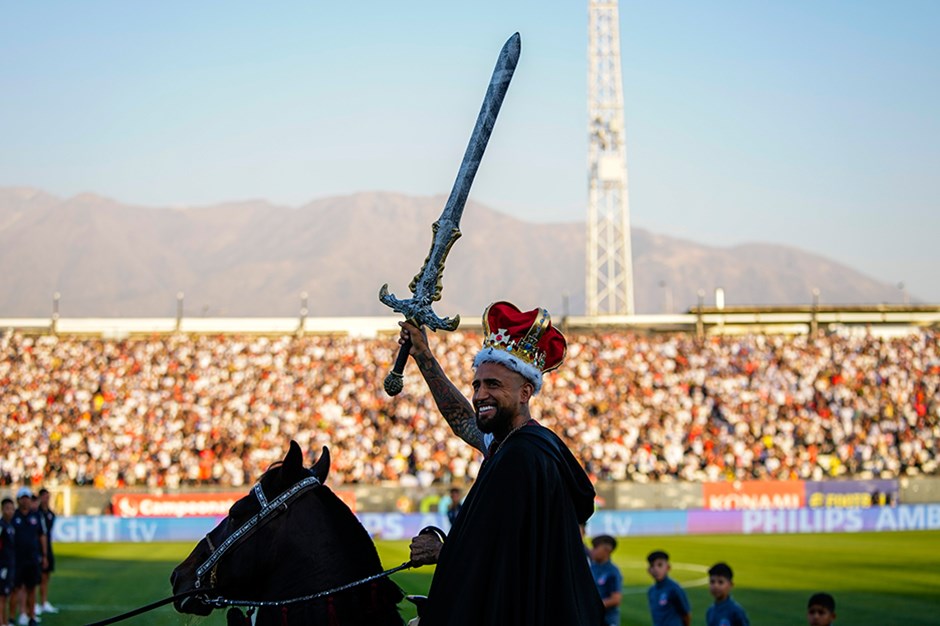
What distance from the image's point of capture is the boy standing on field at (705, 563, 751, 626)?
34.9ft

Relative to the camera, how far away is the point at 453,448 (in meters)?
36.7

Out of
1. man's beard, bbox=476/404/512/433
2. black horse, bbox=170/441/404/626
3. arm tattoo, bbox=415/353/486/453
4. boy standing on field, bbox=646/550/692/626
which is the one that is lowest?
boy standing on field, bbox=646/550/692/626

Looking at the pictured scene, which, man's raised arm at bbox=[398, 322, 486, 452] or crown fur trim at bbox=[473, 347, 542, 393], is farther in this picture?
man's raised arm at bbox=[398, 322, 486, 452]

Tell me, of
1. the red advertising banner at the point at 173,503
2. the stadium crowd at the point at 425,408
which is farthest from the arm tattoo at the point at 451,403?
the stadium crowd at the point at 425,408

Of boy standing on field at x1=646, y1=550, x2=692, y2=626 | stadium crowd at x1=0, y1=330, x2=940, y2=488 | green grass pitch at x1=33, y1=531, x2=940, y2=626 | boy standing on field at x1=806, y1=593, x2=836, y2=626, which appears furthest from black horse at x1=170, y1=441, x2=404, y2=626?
stadium crowd at x1=0, y1=330, x2=940, y2=488

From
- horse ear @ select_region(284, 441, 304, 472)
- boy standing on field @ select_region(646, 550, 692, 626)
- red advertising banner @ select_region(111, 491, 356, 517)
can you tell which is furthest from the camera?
red advertising banner @ select_region(111, 491, 356, 517)

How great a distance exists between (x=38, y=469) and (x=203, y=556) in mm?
32135

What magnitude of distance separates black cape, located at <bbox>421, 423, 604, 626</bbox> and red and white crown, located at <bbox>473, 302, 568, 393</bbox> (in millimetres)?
392

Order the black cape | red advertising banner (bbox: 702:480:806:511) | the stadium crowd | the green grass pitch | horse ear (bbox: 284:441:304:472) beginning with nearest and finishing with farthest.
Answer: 1. the black cape
2. horse ear (bbox: 284:441:304:472)
3. the green grass pitch
4. red advertising banner (bbox: 702:480:806:511)
5. the stadium crowd

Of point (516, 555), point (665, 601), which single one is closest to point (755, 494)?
point (665, 601)

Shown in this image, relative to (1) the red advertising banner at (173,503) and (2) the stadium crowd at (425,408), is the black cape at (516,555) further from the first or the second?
(2) the stadium crowd at (425,408)

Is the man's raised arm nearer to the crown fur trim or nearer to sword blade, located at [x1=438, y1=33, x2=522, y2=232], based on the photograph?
sword blade, located at [x1=438, y1=33, x2=522, y2=232]

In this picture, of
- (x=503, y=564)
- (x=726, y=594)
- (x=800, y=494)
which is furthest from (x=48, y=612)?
(x=800, y=494)

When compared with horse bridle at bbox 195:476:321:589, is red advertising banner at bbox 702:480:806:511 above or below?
below
